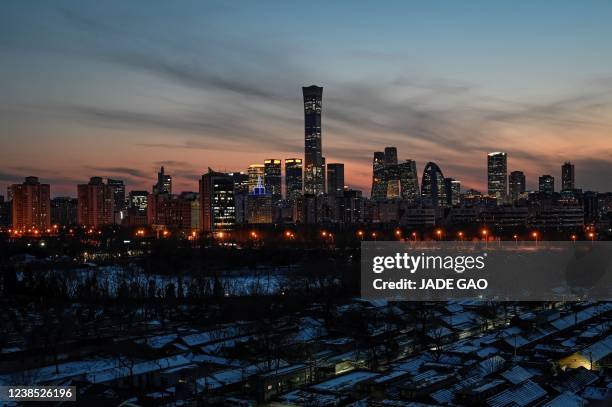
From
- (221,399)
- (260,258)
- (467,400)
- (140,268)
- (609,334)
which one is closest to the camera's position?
(467,400)

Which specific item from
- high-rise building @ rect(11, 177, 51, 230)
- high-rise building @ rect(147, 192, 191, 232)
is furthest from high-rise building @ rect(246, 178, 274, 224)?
high-rise building @ rect(11, 177, 51, 230)

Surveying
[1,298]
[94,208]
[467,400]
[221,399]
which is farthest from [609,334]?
[94,208]

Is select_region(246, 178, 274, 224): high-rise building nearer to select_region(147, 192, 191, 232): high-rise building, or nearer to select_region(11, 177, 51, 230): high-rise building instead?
select_region(147, 192, 191, 232): high-rise building

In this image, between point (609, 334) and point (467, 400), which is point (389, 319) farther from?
point (467, 400)

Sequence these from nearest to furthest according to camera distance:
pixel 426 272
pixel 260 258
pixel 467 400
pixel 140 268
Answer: pixel 467 400 < pixel 426 272 < pixel 140 268 < pixel 260 258

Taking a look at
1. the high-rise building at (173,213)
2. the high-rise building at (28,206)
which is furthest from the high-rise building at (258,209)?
the high-rise building at (28,206)

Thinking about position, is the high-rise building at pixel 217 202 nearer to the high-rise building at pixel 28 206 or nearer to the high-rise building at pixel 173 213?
the high-rise building at pixel 173 213

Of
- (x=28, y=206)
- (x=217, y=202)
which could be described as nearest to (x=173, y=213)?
(x=217, y=202)
